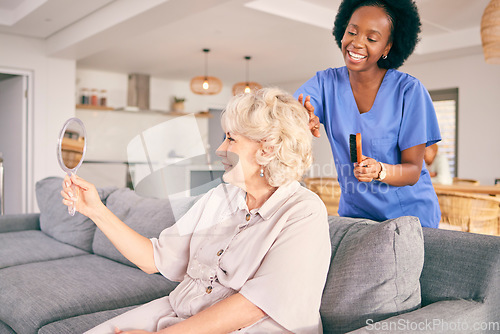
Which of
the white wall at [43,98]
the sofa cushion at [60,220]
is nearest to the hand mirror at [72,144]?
the sofa cushion at [60,220]

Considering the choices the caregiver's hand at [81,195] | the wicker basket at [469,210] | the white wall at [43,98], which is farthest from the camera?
the white wall at [43,98]

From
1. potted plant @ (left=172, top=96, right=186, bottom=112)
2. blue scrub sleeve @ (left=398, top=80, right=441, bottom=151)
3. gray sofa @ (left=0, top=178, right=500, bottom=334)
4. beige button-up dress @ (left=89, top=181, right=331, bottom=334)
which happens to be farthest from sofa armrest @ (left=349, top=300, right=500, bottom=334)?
potted plant @ (left=172, top=96, right=186, bottom=112)

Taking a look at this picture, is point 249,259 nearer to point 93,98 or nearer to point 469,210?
point 469,210

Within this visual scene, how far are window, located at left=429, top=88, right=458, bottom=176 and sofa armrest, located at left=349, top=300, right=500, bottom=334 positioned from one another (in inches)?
233

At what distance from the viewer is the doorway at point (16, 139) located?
19.0ft

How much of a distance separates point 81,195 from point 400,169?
969 millimetres

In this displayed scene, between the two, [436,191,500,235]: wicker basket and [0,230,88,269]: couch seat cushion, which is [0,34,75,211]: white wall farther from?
[436,191,500,235]: wicker basket

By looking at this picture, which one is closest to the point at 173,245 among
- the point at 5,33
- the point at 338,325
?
the point at 338,325

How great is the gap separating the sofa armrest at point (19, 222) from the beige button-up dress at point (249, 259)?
99.9 inches

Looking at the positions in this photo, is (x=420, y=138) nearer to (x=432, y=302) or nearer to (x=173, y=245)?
(x=432, y=302)

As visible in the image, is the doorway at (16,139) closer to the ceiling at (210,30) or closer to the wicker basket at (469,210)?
the ceiling at (210,30)

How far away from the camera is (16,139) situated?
19.6 feet

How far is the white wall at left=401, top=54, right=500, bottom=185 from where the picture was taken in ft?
20.2

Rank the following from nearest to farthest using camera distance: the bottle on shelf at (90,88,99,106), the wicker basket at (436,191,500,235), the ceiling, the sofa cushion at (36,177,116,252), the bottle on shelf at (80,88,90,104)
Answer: the sofa cushion at (36,177,116,252) < the wicker basket at (436,191,500,235) < the ceiling < the bottle on shelf at (80,88,90,104) < the bottle on shelf at (90,88,99,106)
